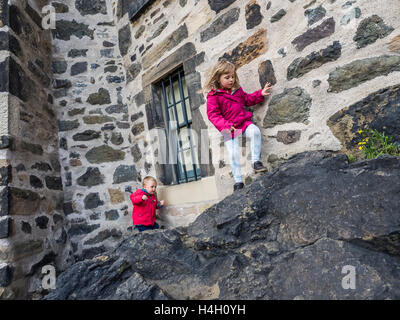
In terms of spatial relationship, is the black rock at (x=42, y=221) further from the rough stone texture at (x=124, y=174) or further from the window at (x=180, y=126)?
the window at (x=180, y=126)

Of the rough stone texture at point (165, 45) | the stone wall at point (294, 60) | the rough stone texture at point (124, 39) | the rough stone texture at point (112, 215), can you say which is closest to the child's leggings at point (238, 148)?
the stone wall at point (294, 60)

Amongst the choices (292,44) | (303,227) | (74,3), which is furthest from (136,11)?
(303,227)

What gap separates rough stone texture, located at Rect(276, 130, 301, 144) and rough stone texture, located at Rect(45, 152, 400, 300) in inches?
13.0

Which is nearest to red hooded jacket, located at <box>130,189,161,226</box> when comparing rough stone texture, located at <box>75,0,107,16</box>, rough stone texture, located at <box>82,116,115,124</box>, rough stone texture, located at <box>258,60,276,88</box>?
rough stone texture, located at <box>82,116,115,124</box>

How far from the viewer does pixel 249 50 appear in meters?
2.56

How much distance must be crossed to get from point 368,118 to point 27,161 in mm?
3336

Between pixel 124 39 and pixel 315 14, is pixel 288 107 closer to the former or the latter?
pixel 315 14

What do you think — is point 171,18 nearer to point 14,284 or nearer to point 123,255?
point 123,255

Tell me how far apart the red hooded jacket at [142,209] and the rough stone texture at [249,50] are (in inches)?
74.4

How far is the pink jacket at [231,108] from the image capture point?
7.87 ft

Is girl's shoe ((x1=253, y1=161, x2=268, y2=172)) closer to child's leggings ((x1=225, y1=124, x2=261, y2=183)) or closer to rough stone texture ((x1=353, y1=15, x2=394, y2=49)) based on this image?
child's leggings ((x1=225, y1=124, x2=261, y2=183))

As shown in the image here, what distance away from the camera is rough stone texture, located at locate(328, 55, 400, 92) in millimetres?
1795

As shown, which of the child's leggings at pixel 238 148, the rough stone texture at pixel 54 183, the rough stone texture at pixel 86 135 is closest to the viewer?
the child's leggings at pixel 238 148

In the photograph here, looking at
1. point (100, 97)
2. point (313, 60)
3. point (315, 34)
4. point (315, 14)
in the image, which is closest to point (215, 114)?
point (313, 60)
